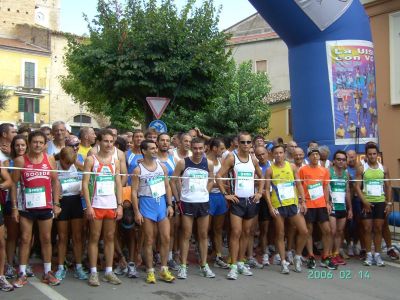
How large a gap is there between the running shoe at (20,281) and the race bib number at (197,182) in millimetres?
2296

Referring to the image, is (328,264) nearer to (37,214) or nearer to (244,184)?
(244,184)

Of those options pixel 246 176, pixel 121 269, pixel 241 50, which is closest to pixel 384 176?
pixel 246 176

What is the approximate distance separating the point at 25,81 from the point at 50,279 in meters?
44.2

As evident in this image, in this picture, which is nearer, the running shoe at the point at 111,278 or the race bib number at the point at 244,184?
the running shoe at the point at 111,278

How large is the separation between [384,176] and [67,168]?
15.9 ft

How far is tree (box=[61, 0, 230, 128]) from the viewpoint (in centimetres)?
1535

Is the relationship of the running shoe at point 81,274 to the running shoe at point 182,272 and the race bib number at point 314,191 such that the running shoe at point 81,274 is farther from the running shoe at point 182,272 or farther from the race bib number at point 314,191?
the race bib number at point 314,191

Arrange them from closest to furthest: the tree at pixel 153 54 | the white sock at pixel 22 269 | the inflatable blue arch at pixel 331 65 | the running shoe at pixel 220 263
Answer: the white sock at pixel 22 269, the running shoe at pixel 220 263, the inflatable blue arch at pixel 331 65, the tree at pixel 153 54

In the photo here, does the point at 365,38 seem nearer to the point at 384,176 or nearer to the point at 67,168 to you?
the point at 384,176

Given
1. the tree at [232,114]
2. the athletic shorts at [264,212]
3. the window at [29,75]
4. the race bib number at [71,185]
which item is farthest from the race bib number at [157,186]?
the window at [29,75]

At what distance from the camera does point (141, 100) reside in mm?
16422

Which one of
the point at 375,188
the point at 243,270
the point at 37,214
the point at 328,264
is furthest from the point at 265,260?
the point at 37,214

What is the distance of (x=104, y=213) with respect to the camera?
6.45 metres

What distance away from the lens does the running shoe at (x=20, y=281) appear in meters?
6.17
